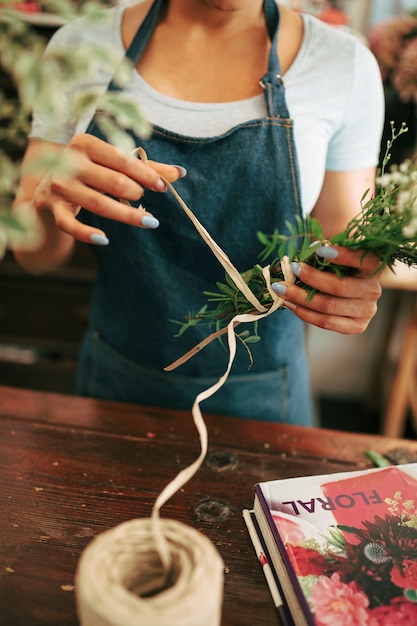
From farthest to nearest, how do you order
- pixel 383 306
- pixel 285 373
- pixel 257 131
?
1. pixel 383 306
2. pixel 285 373
3. pixel 257 131

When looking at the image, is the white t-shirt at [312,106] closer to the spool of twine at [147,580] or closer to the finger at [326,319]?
the finger at [326,319]

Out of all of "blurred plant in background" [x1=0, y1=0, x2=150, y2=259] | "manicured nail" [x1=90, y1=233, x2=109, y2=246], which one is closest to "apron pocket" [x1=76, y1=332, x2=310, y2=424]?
"manicured nail" [x1=90, y1=233, x2=109, y2=246]

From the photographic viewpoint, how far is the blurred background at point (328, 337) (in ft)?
6.25

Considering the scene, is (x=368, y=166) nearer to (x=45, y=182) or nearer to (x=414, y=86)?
(x=45, y=182)

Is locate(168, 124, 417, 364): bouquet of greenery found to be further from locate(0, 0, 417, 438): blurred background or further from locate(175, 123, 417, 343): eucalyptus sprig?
locate(0, 0, 417, 438): blurred background

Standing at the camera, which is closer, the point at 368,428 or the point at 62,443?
the point at 62,443

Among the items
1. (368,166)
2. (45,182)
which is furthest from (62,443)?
(368,166)

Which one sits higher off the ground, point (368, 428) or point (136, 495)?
point (136, 495)

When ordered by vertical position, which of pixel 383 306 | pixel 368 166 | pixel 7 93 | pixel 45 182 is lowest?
pixel 383 306

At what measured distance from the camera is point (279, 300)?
2.11 feet

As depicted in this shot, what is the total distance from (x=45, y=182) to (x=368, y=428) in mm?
1955

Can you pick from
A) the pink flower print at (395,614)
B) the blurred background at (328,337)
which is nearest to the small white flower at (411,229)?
the pink flower print at (395,614)

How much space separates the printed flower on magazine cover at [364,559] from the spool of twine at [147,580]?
17 cm

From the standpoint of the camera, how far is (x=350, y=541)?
62cm
